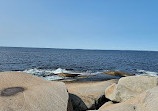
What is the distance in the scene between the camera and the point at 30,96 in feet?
17.3

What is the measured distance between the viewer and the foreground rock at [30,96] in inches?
185

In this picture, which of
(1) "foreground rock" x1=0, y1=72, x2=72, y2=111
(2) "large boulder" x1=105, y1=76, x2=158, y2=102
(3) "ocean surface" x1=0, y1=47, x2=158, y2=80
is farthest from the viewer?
(3) "ocean surface" x1=0, y1=47, x2=158, y2=80

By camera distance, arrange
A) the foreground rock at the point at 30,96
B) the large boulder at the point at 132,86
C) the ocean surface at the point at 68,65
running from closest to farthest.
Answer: the foreground rock at the point at 30,96 < the large boulder at the point at 132,86 < the ocean surface at the point at 68,65

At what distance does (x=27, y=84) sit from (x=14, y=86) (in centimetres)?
61

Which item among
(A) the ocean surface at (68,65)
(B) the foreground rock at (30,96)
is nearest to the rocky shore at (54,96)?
(B) the foreground rock at (30,96)

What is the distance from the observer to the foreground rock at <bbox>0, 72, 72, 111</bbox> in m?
4.70

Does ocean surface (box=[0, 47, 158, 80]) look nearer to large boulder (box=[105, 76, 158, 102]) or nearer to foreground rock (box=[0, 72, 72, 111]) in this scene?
foreground rock (box=[0, 72, 72, 111])

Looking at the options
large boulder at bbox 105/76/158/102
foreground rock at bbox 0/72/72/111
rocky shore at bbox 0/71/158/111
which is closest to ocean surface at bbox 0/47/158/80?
rocky shore at bbox 0/71/158/111

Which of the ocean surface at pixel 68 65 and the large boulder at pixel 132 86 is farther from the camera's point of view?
the ocean surface at pixel 68 65

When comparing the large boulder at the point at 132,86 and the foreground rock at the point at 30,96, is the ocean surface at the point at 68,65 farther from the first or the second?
the large boulder at the point at 132,86

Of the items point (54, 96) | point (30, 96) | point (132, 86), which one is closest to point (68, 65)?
point (132, 86)

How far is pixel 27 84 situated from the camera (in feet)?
21.6

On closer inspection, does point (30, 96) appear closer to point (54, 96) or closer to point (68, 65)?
point (54, 96)

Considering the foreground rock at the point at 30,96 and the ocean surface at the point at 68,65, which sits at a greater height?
the foreground rock at the point at 30,96
